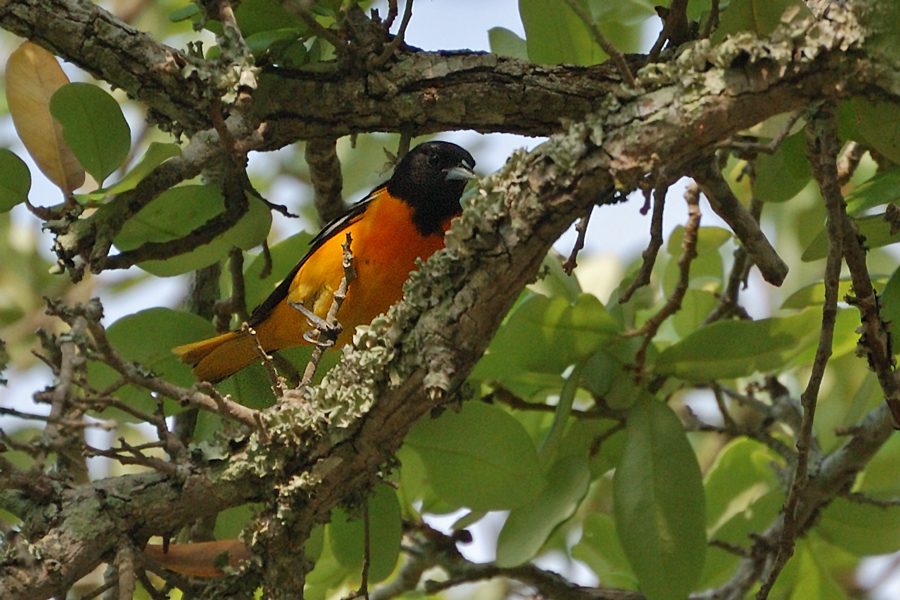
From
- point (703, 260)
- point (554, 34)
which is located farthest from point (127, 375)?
point (703, 260)

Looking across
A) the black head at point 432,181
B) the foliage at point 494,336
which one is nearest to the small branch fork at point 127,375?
the foliage at point 494,336

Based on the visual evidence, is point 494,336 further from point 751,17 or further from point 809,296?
point 809,296

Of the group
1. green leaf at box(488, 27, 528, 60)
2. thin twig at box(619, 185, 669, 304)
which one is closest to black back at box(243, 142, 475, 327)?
green leaf at box(488, 27, 528, 60)

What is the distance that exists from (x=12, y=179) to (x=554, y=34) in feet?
4.69

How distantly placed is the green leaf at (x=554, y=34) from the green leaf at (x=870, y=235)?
835mm

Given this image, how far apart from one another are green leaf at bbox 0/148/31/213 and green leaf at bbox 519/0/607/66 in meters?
1.33

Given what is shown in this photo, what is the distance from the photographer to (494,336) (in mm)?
2109

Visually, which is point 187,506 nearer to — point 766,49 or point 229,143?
point 229,143

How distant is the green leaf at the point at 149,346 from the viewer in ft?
8.70

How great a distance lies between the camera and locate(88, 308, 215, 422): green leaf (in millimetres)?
2650

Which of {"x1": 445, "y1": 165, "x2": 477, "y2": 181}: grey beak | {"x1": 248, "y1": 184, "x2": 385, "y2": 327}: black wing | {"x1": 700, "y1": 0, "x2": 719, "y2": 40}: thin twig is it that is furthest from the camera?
{"x1": 445, "y1": 165, "x2": 477, "y2": 181}: grey beak

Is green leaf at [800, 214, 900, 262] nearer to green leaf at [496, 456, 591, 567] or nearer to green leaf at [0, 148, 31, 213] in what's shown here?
green leaf at [496, 456, 591, 567]

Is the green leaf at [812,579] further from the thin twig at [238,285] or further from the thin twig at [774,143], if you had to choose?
the thin twig at [238,285]

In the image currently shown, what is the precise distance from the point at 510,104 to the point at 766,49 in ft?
2.83
